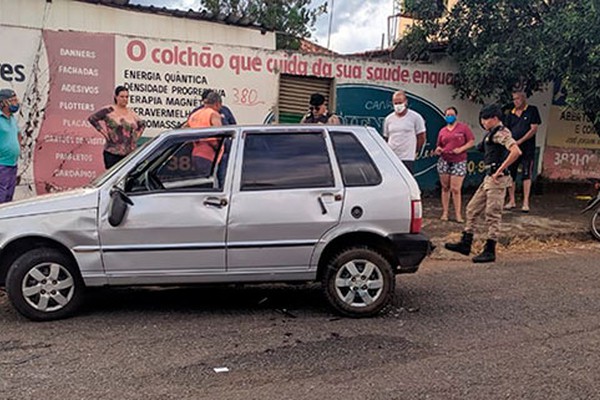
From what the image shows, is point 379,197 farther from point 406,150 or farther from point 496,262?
point 406,150

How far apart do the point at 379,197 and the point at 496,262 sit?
3038 millimetres

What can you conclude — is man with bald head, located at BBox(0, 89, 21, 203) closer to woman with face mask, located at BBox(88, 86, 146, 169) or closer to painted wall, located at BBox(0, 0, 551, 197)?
woman with face mask, located at BBox(88, 86, 146, 169)

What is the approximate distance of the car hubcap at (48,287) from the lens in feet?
16.1

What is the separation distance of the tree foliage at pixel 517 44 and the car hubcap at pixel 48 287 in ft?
26.4

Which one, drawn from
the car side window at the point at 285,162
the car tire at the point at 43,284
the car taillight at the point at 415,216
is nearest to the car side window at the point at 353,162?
the car side window at the point at 285,162

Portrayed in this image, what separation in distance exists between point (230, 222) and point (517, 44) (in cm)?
758

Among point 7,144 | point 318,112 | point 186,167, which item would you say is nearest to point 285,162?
point 186,167

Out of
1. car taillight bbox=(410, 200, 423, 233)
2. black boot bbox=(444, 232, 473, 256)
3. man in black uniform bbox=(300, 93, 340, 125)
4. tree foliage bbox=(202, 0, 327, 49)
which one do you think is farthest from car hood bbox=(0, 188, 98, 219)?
tree foliage bbox=(202, 0, 327, 49)

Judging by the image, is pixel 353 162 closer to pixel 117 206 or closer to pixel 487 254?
pixel 117 206

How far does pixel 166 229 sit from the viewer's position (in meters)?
4.95

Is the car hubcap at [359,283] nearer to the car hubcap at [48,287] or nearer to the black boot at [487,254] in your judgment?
the car hubcap at [48,287]

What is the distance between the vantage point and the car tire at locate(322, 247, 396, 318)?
5160mm

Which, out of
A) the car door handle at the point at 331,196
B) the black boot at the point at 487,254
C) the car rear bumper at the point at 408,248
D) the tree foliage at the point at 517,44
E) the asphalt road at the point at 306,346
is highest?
the tree foliage at the point at 517,44

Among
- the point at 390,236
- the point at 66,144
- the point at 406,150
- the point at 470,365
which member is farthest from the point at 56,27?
the point at 470,365
